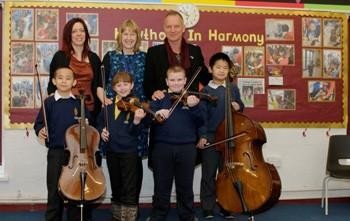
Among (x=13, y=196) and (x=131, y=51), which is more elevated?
(x=131, y=51)

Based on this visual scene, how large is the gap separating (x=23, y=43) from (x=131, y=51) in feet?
3.70

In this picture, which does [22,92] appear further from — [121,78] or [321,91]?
[321,91]

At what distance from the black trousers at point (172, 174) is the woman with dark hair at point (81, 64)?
20.3 inches

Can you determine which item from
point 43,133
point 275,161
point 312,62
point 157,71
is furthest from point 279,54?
point 43,133

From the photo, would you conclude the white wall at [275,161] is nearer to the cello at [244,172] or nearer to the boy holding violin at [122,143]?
the boy holding violin at [122,143]

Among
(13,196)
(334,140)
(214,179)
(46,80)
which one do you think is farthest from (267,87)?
(13,196)

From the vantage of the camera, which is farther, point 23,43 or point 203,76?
point 23,43

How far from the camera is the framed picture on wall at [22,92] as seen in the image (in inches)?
155

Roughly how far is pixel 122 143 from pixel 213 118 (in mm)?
751

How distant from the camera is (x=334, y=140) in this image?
4133 millimetres

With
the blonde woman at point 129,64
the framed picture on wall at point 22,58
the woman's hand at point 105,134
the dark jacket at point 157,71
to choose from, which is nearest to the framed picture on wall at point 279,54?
the dark jacket at point 157,71

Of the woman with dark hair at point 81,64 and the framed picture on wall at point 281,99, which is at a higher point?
the woman with dark hair at point 81,64

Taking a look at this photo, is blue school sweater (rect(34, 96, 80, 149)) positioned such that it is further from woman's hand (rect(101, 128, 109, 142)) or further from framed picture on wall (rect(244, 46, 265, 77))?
framed picture on wall (rect(244, 46, 265, 77))

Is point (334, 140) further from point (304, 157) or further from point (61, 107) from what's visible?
point (61, 107)
